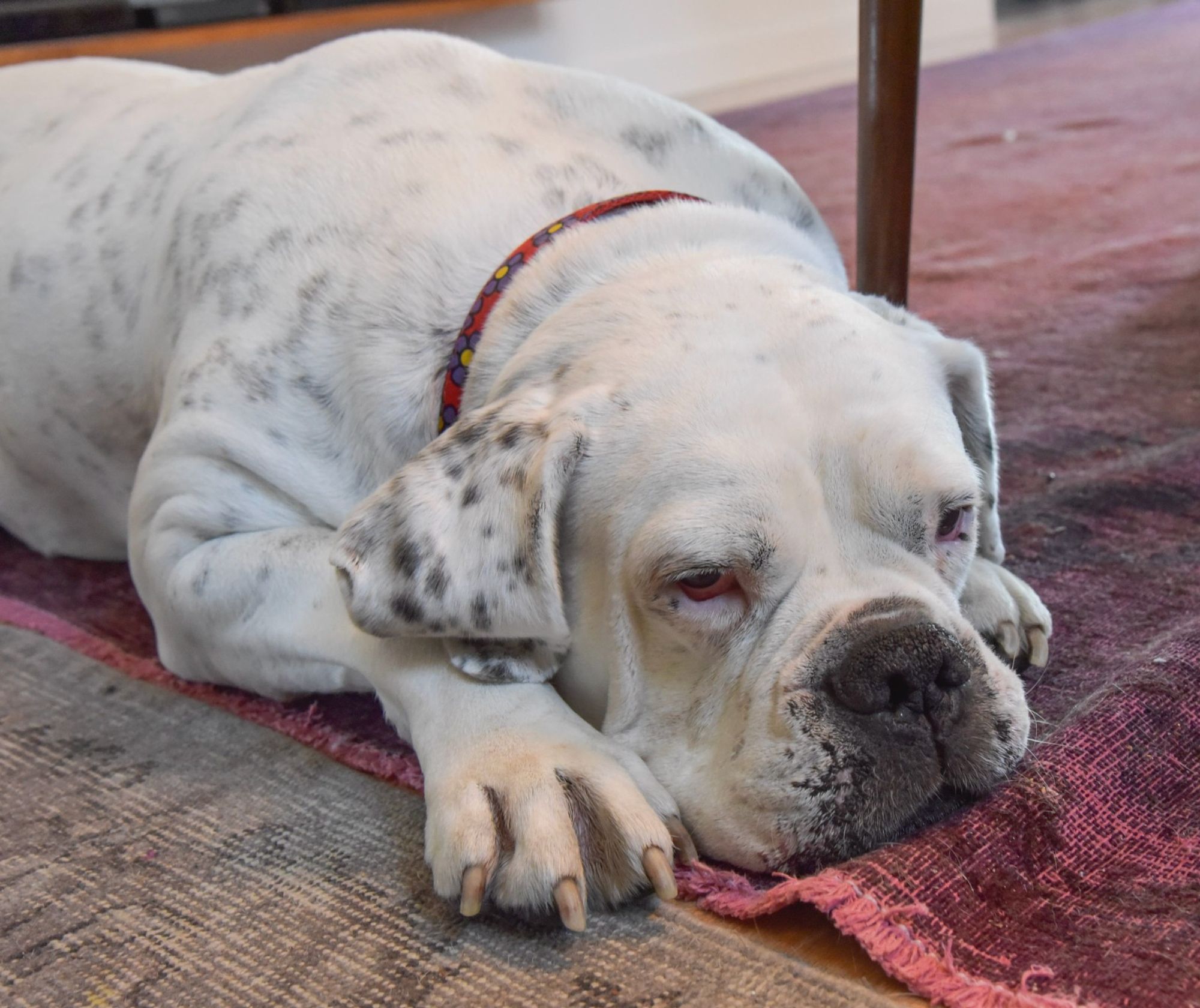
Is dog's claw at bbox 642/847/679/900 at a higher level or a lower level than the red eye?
lower

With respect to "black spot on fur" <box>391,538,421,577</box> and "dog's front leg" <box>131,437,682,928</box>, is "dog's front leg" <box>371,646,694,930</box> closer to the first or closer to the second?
"dog's front leg" <box>131,437,682,928</box>

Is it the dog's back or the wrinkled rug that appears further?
the dog's back

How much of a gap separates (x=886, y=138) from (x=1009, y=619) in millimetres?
1190

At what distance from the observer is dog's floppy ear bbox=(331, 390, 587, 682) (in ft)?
4.75

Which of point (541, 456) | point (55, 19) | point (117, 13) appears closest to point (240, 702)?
point (541, 456)

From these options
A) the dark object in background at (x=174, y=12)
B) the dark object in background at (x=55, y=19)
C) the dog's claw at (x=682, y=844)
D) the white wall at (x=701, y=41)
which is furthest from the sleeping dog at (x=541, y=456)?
the white wall at (x=701, y=41)

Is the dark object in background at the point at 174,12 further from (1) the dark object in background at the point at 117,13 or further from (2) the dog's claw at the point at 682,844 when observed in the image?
(2) the dog's claw at the point at 682,844

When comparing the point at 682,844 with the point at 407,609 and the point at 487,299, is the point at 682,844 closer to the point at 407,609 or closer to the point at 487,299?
the point at 407,609

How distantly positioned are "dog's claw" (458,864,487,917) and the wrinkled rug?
0.22 meters

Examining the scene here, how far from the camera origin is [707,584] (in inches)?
55.6

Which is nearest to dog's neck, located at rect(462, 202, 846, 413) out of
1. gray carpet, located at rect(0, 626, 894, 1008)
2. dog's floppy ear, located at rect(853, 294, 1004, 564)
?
dog's floppy ear, located at rect(853, 294, 1004, 564)

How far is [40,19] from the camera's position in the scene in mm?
5641

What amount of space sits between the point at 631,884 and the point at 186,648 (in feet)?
3.01

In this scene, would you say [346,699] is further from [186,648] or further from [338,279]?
Answer: [338,279]
